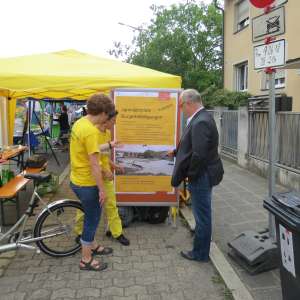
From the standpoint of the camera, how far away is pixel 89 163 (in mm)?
3840

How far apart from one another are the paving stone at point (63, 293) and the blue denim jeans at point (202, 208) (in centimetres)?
140

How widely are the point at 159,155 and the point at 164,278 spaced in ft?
5.96

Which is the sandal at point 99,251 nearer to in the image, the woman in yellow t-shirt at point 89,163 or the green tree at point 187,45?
the woman in yellow t-shirt at point 89,163

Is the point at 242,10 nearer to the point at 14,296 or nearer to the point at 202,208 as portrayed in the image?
the point at 202,208

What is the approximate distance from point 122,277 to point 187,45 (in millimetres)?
25515

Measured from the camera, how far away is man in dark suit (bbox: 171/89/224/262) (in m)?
3.85

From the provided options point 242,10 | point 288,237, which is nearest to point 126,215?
point 288,237

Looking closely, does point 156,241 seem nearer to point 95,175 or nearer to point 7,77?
point 95,175

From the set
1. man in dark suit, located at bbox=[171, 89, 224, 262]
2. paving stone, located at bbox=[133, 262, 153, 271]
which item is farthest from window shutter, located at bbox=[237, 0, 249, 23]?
paving stone, located at bbox=[133, 262, 153, 271]

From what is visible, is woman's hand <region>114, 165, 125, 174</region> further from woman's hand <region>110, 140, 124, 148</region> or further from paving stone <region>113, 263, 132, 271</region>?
paving stone <region>113, 263, 132, 271</region>

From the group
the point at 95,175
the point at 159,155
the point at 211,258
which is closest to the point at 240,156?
the point at 159,155

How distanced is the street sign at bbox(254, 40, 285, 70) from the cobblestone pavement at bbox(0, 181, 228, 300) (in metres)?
2.17

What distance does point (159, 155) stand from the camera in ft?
17.4

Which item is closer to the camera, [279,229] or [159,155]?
[279,229]
